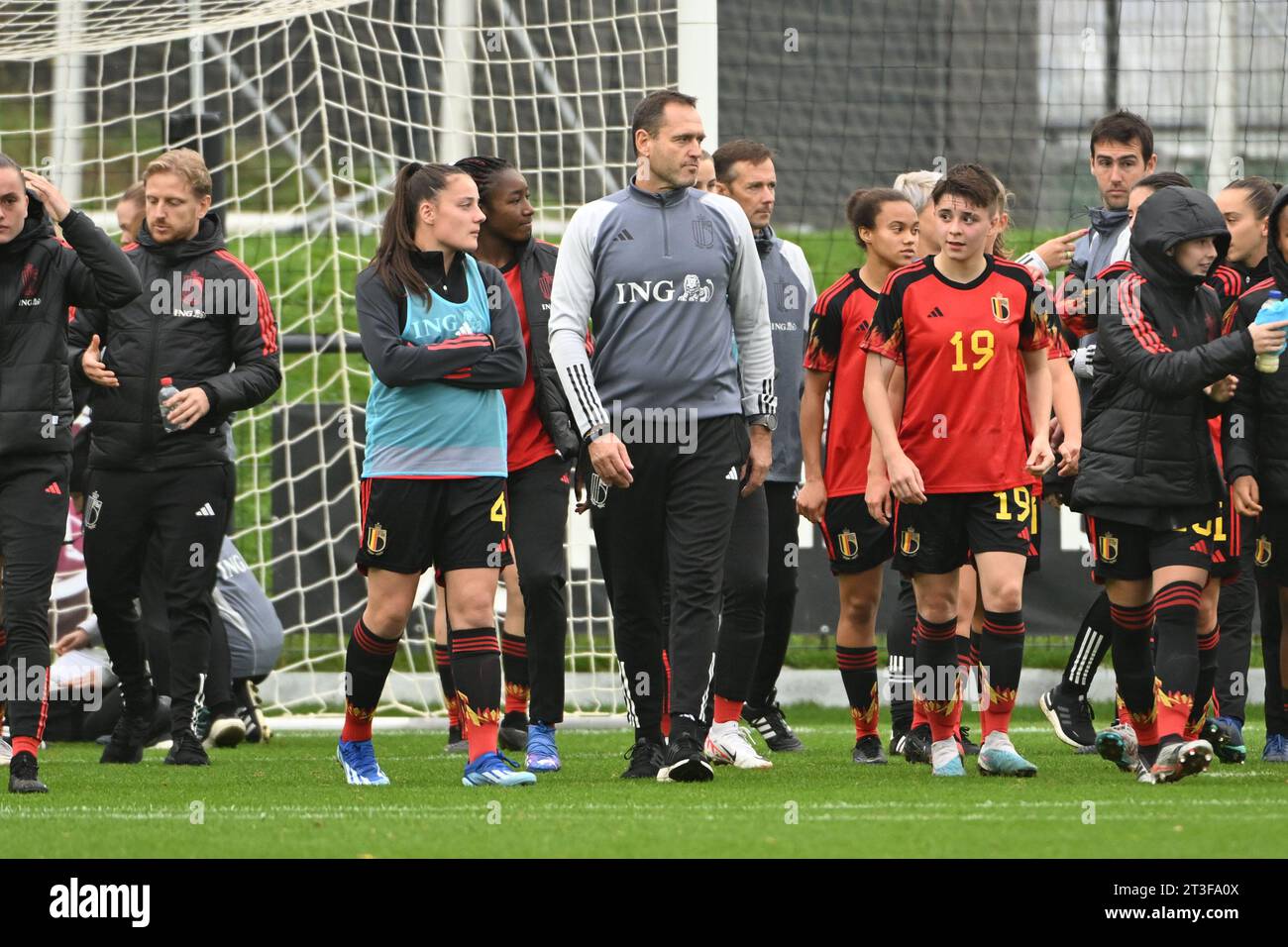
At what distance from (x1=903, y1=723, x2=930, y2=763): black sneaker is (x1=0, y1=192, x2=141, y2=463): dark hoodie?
3.43 metres

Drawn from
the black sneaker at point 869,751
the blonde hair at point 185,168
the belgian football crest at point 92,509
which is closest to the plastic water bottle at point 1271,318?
the black sneaker at point 869,751

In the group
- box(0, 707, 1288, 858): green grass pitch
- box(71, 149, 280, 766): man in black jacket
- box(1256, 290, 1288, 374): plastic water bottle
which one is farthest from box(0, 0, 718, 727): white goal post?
box(1256, 290, 1288, 374): plastic water bottle

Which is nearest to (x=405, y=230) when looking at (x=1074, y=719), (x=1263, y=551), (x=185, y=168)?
(x=185, y=168)

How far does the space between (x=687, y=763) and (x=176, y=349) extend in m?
2.94

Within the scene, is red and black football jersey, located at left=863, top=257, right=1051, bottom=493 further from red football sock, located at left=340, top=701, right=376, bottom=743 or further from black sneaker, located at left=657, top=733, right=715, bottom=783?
red football sock, located at left=340, top=701, right=376, bottom=743

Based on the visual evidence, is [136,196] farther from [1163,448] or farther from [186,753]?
[1163,448]

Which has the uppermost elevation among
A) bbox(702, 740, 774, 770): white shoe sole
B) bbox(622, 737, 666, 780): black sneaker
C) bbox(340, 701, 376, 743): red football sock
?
bbox(340, 701, 376, 743): red football sock

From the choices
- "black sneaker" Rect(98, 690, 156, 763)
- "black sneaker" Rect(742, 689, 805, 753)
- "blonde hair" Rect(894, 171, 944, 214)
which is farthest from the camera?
"black sneaker" Rect(742, 689, 805, 753)

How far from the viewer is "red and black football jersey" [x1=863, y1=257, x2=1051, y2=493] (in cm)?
714

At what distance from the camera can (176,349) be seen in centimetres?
841
